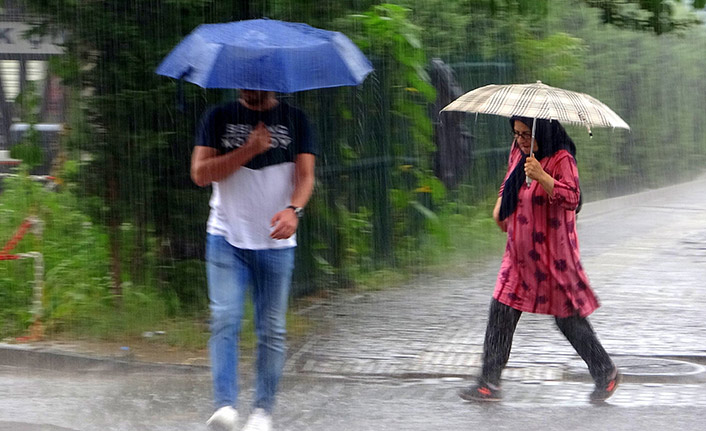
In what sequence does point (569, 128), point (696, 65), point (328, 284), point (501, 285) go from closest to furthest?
point (501, 285), point (328, 284), point (569, 128), point (696, 65)

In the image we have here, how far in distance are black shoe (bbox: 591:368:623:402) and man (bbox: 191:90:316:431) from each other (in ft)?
6.67

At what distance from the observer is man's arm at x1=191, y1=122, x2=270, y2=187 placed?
15.8 ft

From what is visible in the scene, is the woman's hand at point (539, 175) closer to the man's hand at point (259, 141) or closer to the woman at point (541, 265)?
the woman at point (541, 265)

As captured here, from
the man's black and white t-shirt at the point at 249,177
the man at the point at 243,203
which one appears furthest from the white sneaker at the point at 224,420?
the man's black and white t-shirt at the point at 249,177

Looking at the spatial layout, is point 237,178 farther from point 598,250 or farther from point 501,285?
point 598,250

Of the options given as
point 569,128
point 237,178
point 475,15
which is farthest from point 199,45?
point 569,128

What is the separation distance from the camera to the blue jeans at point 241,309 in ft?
16.4

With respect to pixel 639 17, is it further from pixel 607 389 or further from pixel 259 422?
pixel 259 422

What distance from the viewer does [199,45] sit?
4996 mm

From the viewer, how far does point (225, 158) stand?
4.84m

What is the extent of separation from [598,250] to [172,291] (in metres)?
5.60

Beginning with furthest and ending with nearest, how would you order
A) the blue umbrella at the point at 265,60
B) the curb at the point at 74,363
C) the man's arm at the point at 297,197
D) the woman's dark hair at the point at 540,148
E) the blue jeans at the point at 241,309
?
1. the curb at the point at 74,363
2. the woman's dark hair at the point at 540,148
3. the blue jeans at the point at 241,309
4. the man's arm at the point at 297,197
5. the blue umbrella at the point at 265,60

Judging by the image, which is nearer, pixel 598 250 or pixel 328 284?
pixel 328 284

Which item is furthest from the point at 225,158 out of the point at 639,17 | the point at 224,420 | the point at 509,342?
the point at 639,17
